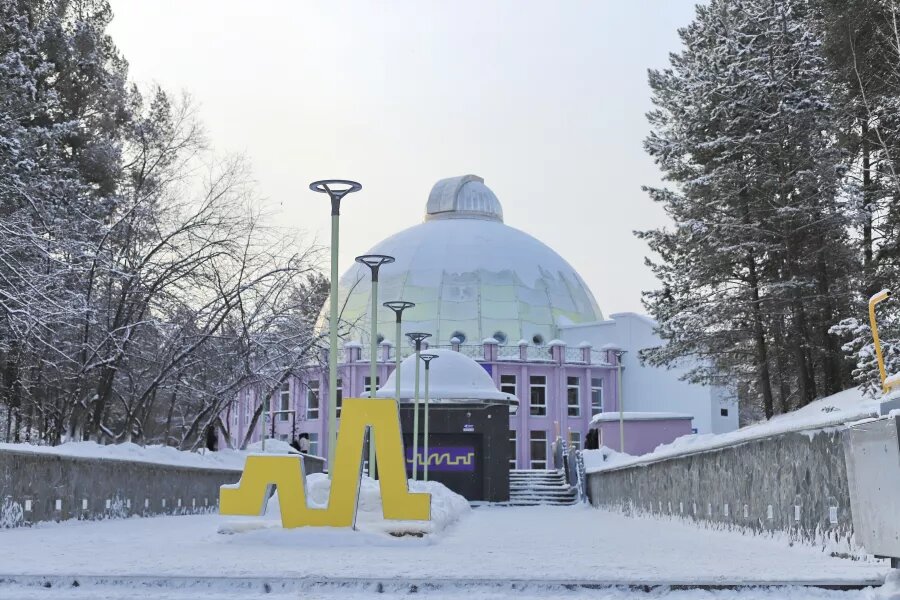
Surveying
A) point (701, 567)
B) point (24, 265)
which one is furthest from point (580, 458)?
point (701, 567)

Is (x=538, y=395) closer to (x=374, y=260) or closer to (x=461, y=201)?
(x=461, y=201)

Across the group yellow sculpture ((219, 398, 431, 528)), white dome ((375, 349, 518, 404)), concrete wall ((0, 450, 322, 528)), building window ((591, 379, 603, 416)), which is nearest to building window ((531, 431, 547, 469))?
building window ((591, 379, 603, 416))

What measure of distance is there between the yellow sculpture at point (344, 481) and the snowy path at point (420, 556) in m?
0.55

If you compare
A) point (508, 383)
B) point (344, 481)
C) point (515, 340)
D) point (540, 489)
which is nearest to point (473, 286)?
point (515, 340)

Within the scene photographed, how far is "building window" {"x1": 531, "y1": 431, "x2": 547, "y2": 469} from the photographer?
198 ft

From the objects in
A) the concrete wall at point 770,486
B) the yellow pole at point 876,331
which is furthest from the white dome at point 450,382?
the yellow pole at point 876,331

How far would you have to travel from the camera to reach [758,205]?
95.4 ft

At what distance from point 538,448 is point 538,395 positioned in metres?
3.14

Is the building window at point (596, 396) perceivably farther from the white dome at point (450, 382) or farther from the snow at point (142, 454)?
the snow at point (142, 454)

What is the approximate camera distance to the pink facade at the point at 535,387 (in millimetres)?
60062

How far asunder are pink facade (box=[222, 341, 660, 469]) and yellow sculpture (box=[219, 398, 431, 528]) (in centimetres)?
4493

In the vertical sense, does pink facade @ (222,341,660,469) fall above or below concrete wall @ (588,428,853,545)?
above

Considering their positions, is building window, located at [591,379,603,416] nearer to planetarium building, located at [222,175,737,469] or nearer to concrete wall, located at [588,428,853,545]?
planetarium building, located at [222,175,737,469]

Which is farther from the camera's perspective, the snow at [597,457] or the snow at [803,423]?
the snow at [597,457]
